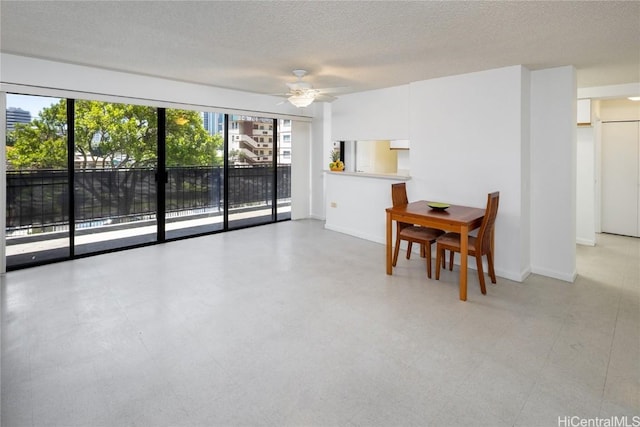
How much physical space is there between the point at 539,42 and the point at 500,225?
1856 mm

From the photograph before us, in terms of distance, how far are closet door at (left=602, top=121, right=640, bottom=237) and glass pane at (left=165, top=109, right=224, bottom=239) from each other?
20.8 ft

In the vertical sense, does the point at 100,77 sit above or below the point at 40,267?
above

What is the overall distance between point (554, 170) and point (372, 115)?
2.54 meters

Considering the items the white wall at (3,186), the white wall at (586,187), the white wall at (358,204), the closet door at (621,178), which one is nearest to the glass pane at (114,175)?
the white wall at (3,186)

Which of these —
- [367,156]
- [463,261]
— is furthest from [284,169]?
[463,261]

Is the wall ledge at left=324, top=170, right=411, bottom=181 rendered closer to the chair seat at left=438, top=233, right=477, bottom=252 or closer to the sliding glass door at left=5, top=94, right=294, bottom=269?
the chair seat at left=438, top=233, right=477, bottom=252

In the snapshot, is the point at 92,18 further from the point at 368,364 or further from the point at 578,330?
the point at 578,330

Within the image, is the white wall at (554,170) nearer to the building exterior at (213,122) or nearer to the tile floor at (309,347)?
the tile floor at (309,347)

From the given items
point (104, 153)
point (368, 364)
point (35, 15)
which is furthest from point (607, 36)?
point (104, 153)

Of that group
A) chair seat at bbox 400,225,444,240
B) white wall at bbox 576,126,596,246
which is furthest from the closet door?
chair seat at bbox 400,225,444,240

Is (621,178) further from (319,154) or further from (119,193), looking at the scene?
(119,193)

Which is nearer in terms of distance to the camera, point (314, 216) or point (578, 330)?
point (578, 330)

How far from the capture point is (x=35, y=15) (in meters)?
2.64

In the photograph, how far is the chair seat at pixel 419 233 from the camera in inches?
152
